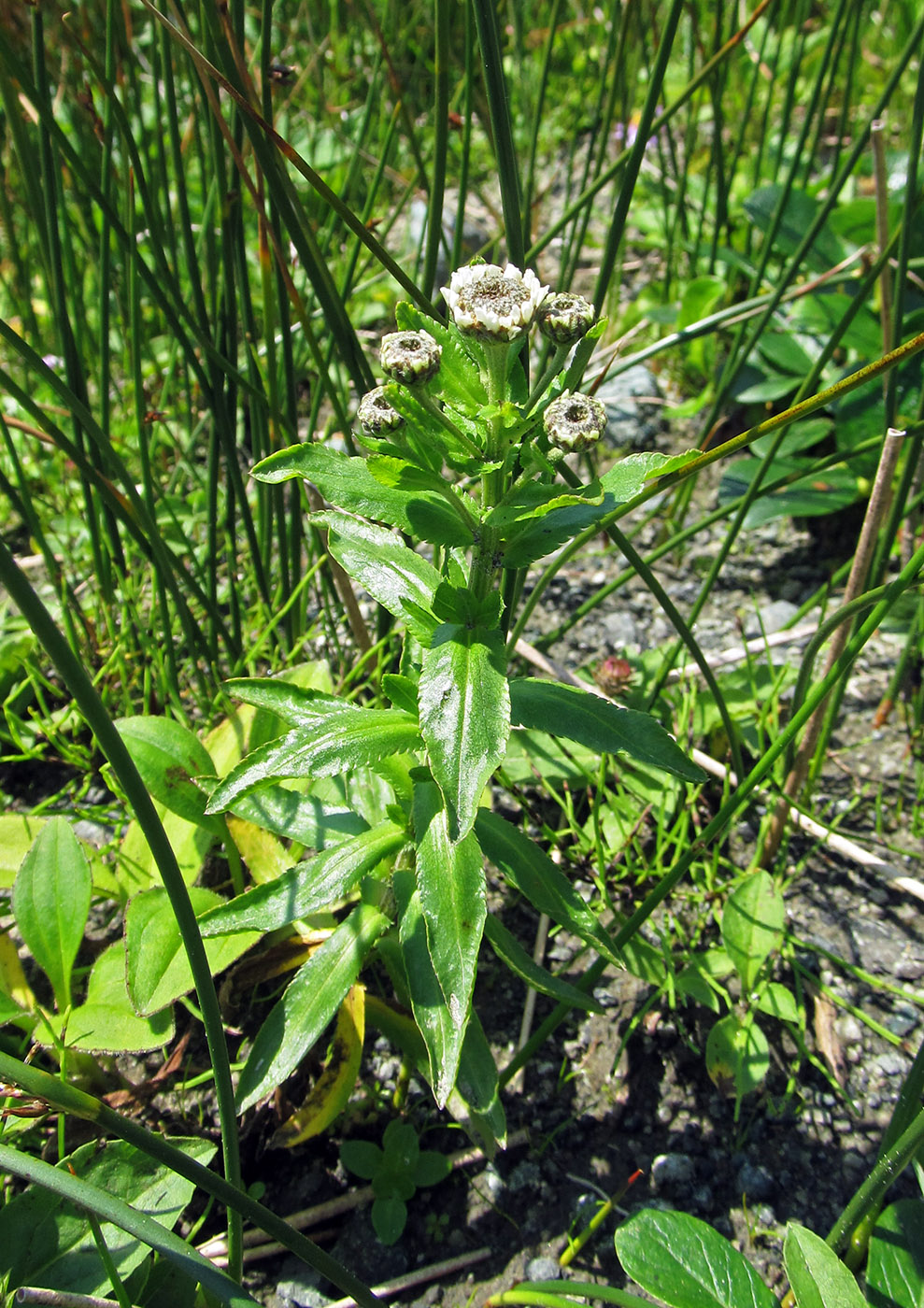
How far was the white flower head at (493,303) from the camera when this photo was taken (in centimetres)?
84

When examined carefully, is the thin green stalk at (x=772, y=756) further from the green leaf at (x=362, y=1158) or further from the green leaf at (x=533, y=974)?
the green leaf at (x=362, y=1158)

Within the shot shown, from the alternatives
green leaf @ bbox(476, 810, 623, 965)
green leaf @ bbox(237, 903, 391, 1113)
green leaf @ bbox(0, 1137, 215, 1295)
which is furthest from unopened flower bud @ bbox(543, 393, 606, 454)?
green leaf @ bbox(0, 1137, 215, 1295)

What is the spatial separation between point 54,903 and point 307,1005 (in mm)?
374

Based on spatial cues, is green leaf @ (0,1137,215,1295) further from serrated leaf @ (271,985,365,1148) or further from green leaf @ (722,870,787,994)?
green leaf @ (722,870,787,994)

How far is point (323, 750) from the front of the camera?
975 mm

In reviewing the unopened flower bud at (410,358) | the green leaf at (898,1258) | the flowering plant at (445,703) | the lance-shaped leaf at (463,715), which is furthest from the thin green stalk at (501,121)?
the green leaf at (898,1258)

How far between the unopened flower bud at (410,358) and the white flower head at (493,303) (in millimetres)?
36

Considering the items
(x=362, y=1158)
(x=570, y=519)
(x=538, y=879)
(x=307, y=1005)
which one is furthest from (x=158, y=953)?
(x=570, y=519)

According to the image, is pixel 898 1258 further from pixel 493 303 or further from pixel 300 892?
pixel 493 303

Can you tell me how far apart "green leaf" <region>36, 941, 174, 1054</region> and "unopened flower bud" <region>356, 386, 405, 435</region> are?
71cm

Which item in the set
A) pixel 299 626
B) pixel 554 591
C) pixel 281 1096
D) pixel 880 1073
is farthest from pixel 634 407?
pixel 281 1096

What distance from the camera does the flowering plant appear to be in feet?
2.89

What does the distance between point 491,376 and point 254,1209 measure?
2.59 feet

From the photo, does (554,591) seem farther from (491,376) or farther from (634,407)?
(491,376)
